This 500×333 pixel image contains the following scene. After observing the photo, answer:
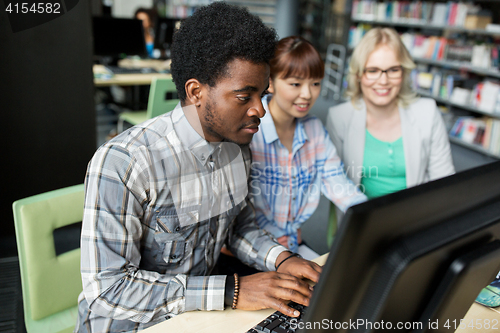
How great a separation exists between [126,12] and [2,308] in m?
7.78

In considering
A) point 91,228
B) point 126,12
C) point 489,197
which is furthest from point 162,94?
point 126,12

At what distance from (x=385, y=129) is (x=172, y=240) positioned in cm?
119

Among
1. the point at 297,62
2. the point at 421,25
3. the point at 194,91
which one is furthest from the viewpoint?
the point at 421,25

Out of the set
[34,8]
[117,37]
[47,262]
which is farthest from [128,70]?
[47,262]

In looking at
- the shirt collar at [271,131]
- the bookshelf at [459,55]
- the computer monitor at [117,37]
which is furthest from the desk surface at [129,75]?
the bookshelf at [459,55]

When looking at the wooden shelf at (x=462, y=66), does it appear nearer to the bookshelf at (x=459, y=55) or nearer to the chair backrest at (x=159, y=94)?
the bookshelf at (x=459, y=55)

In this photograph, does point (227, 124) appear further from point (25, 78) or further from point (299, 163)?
point (25, 78)

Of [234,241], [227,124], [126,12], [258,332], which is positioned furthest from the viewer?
[126,12]

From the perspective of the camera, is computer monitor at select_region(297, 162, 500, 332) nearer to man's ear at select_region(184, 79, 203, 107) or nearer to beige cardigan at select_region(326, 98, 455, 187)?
man's ear at select_region(184, 79, 203, 107)

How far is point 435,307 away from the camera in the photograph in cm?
55

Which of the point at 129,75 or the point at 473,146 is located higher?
the point at 129,75

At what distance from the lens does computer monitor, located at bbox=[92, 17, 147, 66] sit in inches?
153

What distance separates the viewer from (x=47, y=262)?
3.54 feet
